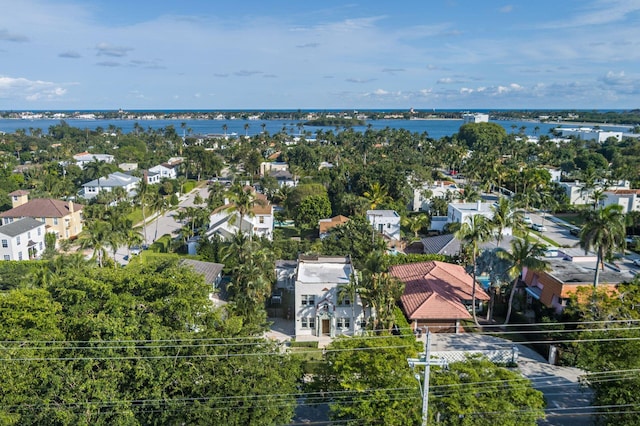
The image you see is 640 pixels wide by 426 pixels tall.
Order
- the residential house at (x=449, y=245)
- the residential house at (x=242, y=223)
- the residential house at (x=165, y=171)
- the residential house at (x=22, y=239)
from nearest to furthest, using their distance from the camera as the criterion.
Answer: the residential house at (x=449, y=245), the residential house at (x=22, y=239), the residential house at (x=242, y=223), the residential house at (x=165, y=171)

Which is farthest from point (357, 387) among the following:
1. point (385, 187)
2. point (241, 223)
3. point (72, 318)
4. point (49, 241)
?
point (385, 187)

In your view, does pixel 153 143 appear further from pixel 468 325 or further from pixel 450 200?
pixel 468 325

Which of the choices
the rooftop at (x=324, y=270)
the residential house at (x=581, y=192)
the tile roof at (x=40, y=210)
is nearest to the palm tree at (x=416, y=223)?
the rooftop at (x=324, y=270)

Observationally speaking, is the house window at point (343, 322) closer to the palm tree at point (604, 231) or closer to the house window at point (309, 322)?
the house window at point (309, 322)

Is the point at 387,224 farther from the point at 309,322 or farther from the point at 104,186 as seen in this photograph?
the point at 104,186

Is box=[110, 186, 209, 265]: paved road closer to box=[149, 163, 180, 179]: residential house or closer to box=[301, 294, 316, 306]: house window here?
box=[149, 163, 180, 179]: residential house

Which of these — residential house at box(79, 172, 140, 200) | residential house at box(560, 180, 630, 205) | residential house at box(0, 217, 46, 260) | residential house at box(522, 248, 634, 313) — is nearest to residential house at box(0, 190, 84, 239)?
residential house at box(0, 217, 46, 260)
